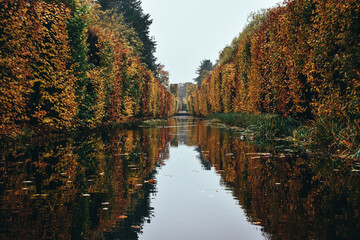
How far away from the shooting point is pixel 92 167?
7000 mm

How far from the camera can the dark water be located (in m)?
3.40

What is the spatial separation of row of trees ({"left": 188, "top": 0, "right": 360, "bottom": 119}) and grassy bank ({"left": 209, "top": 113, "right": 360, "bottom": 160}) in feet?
1.13

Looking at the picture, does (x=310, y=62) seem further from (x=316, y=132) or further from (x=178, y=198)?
(x=178, y=198)

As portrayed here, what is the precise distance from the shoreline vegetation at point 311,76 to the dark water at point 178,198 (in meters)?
1.33

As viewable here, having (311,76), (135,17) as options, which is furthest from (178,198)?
(135,17)

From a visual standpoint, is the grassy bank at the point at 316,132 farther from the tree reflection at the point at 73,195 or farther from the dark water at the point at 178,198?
the tree reflection at the point at 73,195

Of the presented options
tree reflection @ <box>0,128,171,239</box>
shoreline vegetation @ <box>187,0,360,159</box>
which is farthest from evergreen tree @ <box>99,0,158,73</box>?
tree reflection @ <box>0,128,171,239</box>

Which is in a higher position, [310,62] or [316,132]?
[310,62]

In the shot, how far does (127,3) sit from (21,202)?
56.8 meters

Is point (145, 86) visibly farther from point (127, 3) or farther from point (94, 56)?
point (127, 3)

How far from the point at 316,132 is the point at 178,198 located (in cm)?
572

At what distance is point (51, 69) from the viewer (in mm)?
11648

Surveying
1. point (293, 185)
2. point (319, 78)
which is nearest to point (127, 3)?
point (319, 78)

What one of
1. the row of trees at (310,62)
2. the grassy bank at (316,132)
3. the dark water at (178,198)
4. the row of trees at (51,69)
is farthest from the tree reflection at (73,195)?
the row of trees at (310,62)
